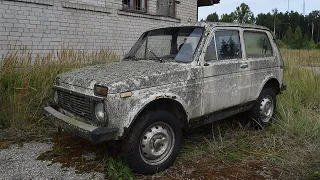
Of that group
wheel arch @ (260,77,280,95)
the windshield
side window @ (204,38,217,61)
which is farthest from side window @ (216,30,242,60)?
wheel arch @ (260,77,280,95)

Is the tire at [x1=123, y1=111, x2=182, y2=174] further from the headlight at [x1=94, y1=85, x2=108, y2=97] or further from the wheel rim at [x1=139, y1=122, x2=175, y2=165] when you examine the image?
the headlight at [x1=94, y1=85, x2=108, y2=97]

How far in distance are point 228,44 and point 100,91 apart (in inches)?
85.4

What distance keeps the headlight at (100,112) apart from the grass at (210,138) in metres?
0.64

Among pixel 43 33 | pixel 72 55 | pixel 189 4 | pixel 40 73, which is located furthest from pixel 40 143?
pixel 189 4

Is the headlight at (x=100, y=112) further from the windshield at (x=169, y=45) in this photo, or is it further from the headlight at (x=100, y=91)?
the windshield at (x=169, y=45)

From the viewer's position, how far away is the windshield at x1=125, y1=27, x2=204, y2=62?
3.78 m

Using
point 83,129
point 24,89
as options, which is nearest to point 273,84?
point 83,129

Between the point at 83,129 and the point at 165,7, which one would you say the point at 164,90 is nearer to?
the point at 83,129

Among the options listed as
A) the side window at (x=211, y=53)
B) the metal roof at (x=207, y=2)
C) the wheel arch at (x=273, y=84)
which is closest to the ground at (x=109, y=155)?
the wheel arch at (x=273, y=84)

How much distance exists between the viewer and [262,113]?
4.91 m

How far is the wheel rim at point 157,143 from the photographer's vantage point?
10.5 feet

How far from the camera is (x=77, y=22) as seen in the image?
27.6 feet

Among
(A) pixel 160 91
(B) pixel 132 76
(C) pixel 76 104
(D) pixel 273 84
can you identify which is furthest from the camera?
(D) pixel 273 84

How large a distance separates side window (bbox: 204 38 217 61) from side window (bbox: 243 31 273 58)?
0.88m
